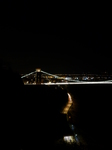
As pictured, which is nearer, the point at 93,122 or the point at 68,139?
the point at 68,139

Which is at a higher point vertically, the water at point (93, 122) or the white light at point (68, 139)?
the white light at point (68, 139)

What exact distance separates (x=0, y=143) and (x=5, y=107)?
3.72 ft

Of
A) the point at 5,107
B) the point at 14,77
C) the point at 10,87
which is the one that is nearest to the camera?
the point at 5,107

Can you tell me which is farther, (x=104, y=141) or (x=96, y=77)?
(x=96, y=77)

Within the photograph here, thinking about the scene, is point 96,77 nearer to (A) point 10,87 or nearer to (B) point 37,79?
(B) point 37,79

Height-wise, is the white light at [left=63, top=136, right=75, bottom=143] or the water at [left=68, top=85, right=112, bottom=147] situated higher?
the white light at [left=63, top=136, right=75, bottom=143]

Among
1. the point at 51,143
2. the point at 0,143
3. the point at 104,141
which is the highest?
the point at 0,143

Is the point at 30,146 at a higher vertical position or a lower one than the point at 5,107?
lower

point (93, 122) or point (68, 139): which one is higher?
point (68, 139)

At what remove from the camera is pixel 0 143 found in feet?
16.9

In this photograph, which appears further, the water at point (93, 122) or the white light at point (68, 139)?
the water at point (93, 122)

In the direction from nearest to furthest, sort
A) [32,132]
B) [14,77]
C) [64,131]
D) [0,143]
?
1. [0,143]
2. [14,77]
3. [32,132]
4. [64,131]

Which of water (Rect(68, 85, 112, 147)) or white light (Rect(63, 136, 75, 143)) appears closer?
white light (Rect(63, 136, 75, 143))

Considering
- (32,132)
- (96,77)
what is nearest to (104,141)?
(32,132)
